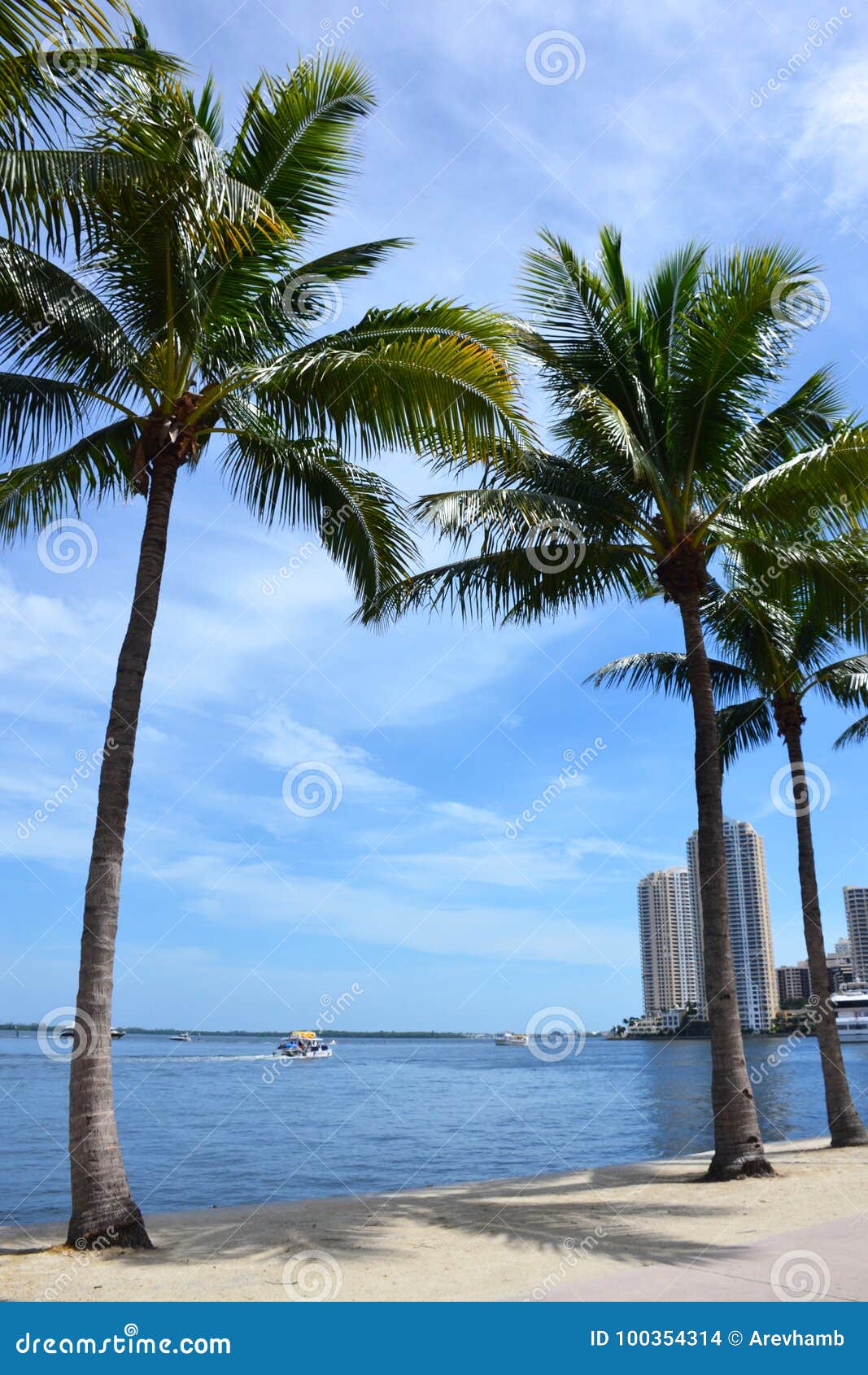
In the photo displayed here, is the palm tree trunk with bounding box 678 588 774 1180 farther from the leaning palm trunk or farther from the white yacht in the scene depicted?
the white yacht

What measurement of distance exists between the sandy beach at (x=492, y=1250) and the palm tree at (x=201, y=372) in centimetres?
106

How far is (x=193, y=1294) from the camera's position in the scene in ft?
21.0

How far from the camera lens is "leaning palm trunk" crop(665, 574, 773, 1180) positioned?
460 inches

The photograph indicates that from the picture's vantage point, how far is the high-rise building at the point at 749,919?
46719 millimetres

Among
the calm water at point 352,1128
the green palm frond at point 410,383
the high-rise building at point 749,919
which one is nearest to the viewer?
the green palm frond at point 410,383

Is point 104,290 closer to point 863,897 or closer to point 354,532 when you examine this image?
point 354,532

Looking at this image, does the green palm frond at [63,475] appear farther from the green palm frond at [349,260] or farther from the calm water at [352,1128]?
the calm water at [352,1128]

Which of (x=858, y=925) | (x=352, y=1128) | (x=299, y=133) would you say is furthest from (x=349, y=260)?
(x=858, y=925)

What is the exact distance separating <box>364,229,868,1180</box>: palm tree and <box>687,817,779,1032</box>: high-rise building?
5692 millimetres

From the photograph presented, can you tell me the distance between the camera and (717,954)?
12.1 metres

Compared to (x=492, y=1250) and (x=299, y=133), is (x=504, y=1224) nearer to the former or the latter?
(x=492, y=1250)

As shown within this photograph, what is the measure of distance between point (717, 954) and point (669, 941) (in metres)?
119

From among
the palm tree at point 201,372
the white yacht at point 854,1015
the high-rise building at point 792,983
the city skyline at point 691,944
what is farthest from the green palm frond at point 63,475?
the high-rise building at point 792,983

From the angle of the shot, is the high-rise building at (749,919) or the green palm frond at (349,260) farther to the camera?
the high-rise building at (749,919)
